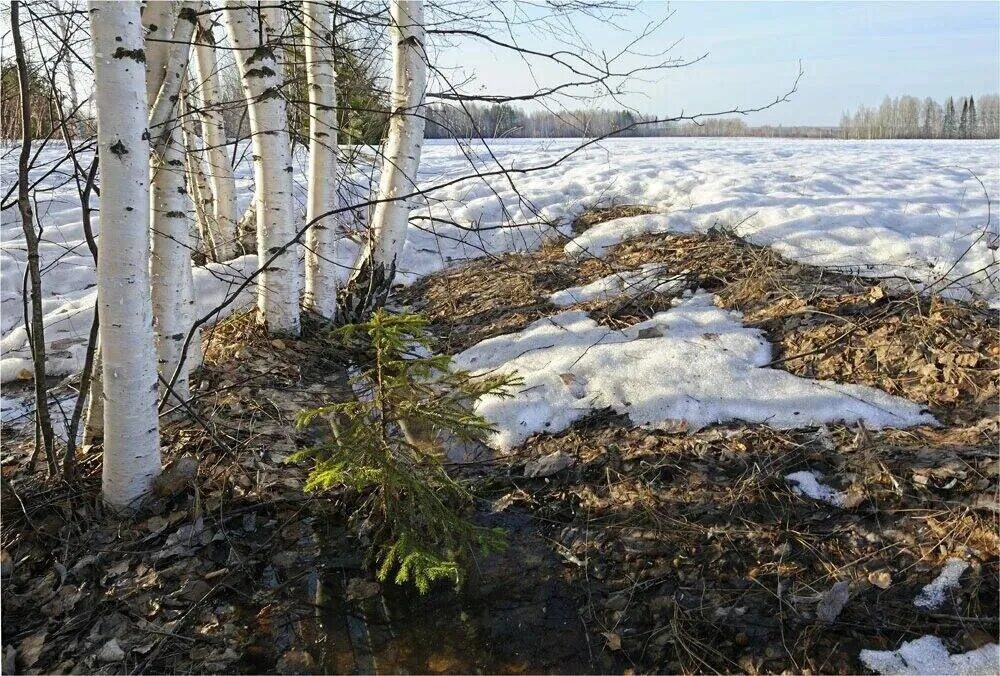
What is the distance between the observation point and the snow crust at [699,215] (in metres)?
5.36

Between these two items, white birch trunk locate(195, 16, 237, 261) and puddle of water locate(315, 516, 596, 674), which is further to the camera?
white birch trunk locate(195, 16, 237, 261)

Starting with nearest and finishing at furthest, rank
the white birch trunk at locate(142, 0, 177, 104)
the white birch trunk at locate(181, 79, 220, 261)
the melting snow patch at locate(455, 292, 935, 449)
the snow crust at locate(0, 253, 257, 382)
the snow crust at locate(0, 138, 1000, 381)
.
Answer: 1. the white birch trunk at locate(142, 0, 177, 104)
2. the melting snow patch at locate(455, 292, 935, 449)
3. the snow crust at locate(0, 253, 257, 382)
4. the snow crust at locate(0, 138, 1000, 381)
5. the white birch trunk at locate(181, 79, 220, 261)

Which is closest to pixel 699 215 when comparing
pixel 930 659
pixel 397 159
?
pixel 397 159

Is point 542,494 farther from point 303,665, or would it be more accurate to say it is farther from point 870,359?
point 870,359

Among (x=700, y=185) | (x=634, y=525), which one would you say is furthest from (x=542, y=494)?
(x=700, y=185)

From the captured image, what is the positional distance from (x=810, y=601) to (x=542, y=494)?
144cm

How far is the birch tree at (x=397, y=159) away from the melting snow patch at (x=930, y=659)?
4210 mm

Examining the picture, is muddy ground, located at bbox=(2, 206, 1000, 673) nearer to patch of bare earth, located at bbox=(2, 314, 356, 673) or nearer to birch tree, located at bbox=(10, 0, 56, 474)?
patch of bare earth, located at bbox=(2, 314, 356, 673)

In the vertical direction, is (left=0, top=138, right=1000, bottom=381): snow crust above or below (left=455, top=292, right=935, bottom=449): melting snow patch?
above

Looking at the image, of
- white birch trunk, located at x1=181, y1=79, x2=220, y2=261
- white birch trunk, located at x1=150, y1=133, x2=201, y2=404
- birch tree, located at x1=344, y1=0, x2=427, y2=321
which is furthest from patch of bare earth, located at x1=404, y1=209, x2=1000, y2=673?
white birch trunk, located at x1=181, y1=79, x2=220, y2=261

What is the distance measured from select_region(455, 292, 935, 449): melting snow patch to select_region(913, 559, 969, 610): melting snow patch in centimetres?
103

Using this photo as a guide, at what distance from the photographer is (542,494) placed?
138 inches

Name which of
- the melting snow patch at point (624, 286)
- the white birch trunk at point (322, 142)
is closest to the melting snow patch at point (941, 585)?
the melting snow patch at point (624, 286)

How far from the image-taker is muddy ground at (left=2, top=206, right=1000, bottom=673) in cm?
250
